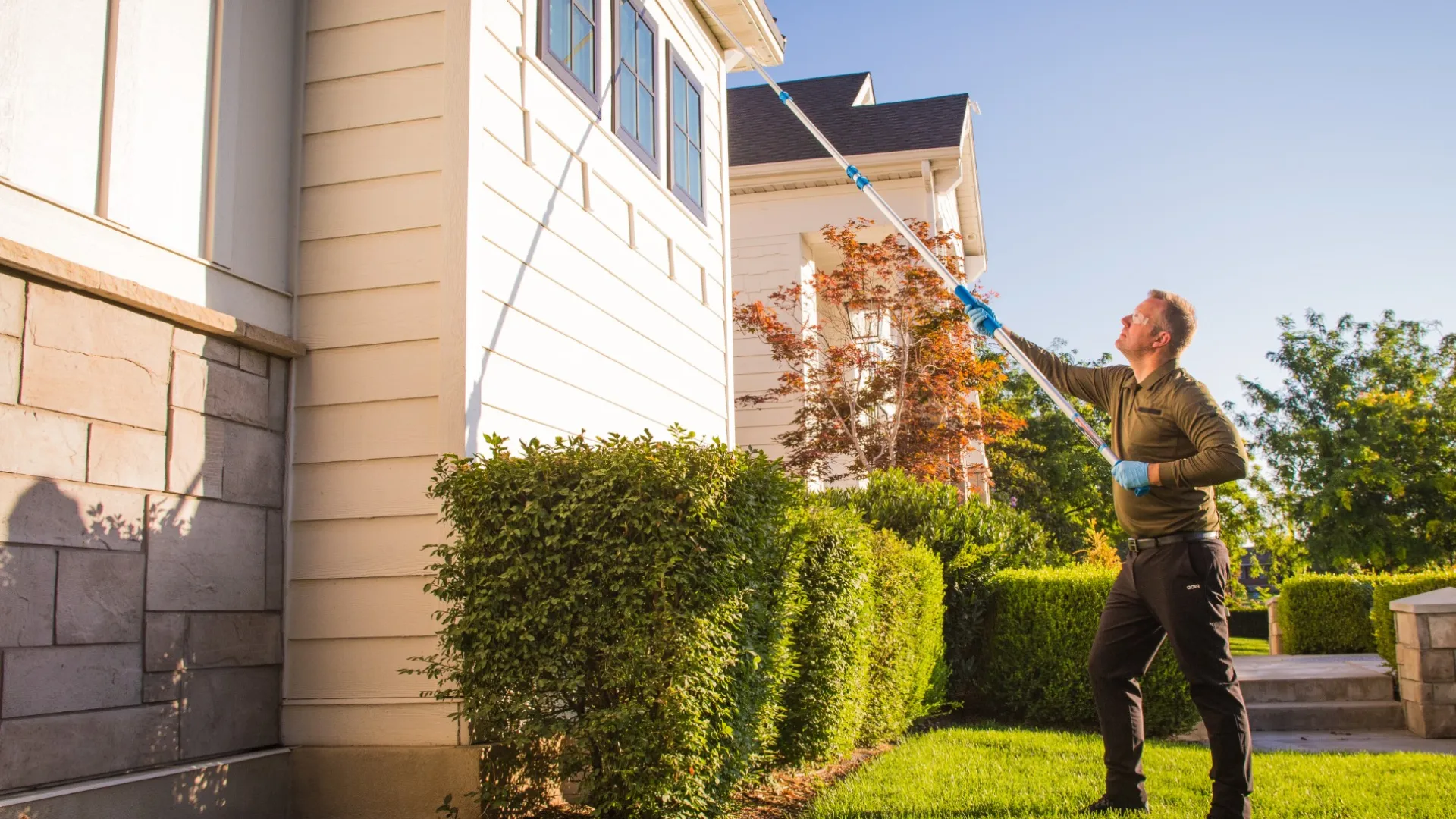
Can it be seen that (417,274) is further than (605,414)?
No

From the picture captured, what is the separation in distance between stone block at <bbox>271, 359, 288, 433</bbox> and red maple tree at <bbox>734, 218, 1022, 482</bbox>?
825 cm

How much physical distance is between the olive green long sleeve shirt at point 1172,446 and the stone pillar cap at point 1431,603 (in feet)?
14.3

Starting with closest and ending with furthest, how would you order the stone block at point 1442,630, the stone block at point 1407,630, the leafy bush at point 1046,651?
the stone block at point 1442,630 < the stone block at point 1407,630 < the leafy bush at point 1046,651

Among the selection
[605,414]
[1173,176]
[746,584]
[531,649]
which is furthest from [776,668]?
[1173,176]

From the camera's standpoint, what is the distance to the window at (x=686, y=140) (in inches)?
314

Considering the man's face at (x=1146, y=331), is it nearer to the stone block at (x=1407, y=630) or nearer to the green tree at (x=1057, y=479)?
the stone block at (x=1407, y=630)

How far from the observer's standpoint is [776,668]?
4.64 m

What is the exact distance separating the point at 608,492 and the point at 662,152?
425 cm

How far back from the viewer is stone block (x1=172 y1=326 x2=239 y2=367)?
14.3 ft

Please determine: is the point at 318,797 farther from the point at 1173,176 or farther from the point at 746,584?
the point at 1173,176

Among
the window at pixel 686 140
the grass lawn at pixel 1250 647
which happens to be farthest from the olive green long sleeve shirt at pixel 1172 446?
the grass lawn at pixel 1250 647

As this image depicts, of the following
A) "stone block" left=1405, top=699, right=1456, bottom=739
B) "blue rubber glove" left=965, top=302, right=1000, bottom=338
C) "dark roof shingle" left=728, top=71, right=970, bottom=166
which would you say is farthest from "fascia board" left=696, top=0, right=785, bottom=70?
"stone block" left=1405, top=699, right=1456, bottom=739

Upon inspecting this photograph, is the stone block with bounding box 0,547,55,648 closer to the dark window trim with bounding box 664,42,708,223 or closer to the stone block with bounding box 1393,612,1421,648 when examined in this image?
the dark window trim with bounding box 664,42,708,223

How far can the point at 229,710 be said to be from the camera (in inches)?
177
